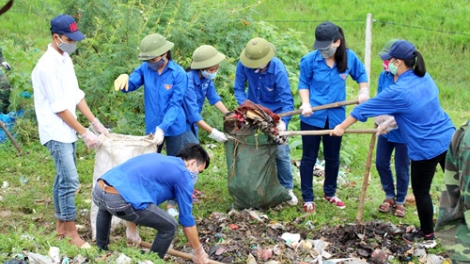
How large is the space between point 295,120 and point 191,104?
2.72 meters

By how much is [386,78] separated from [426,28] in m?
7.98

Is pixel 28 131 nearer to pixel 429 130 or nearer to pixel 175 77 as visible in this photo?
pixel 175 77

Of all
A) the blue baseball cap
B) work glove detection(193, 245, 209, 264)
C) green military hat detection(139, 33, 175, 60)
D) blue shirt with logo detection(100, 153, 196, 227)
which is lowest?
work glove detection(193, 245, 209, 264)

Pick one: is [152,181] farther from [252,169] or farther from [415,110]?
[415,110]

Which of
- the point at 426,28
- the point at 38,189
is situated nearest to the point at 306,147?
the point at 38,189

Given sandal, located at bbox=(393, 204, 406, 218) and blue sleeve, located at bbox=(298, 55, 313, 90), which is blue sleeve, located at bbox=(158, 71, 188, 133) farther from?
sandal, located at bbox=(393, 204, 406, 218)

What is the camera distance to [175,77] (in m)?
5.41

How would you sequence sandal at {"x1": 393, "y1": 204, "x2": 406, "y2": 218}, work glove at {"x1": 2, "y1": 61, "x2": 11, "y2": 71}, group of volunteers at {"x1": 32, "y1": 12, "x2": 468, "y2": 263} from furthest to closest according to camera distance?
work glove at {"x1": 2, "y1": 61, "x2": 11, "y2": 71}
sandal at {"x1": 393, "y1": 204, "x2": 406, "y2": 218}
group of volunteers at {"x1": 32, "y1": 12, "x2": 468, "y2": 263}

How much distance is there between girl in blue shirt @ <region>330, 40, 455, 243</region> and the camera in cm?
483

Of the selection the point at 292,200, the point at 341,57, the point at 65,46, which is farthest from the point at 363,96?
the point at 65,46

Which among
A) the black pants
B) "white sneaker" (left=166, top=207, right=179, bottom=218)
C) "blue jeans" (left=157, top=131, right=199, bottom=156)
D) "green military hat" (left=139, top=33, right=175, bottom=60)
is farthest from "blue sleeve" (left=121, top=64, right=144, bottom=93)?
the black pants

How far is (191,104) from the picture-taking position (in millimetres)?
5629

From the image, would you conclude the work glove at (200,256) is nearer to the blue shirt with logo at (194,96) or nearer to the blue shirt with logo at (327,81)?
the blue shirt with logo at (194,96)

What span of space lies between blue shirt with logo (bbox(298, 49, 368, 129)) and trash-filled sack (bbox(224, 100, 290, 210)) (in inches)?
16.2
